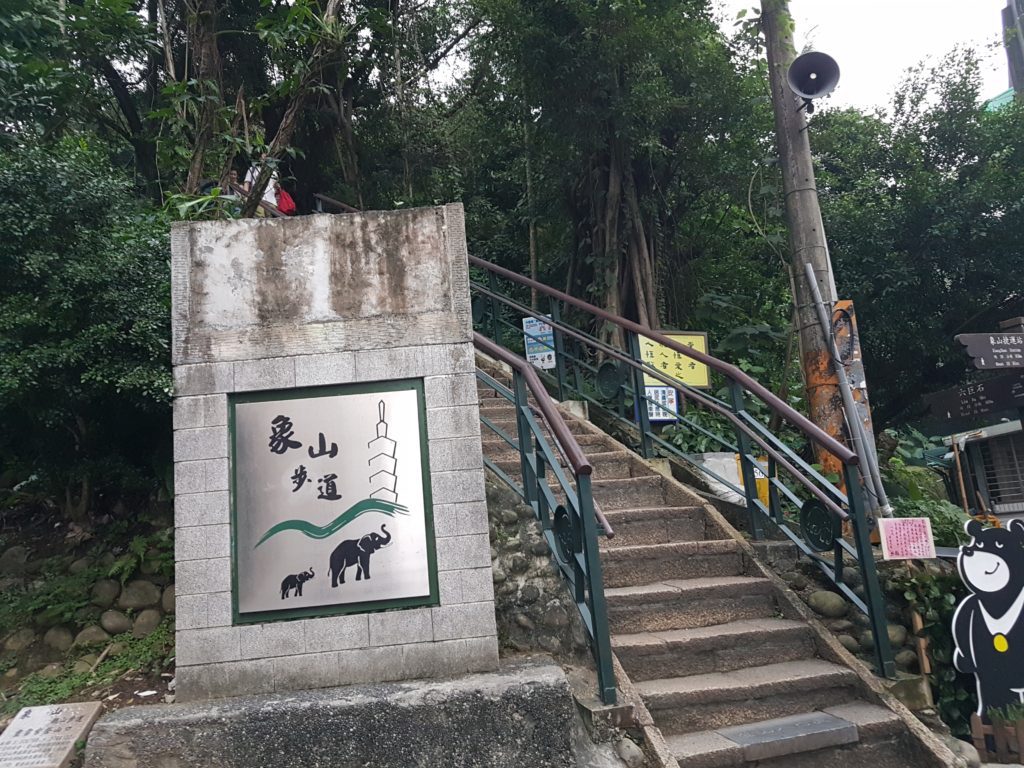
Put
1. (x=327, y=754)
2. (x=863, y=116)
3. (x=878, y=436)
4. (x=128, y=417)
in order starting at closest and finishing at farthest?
1. (x=327, y=754)
2. (x=128, y=417)
3. (x=863, y=116)
4. (x=878, y=436)

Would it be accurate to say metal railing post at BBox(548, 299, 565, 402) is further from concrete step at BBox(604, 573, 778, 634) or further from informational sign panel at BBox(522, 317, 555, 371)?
concrete step at BBox(604, 573, 778, 634)

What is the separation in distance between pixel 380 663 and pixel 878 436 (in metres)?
11.1

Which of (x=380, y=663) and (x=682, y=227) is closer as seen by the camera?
(x=380, y=663)


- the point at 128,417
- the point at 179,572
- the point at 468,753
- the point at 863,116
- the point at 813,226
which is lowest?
the point at 468,753

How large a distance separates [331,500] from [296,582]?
0.43 meters

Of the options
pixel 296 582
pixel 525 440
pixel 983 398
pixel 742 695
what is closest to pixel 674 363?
pixel 983 398

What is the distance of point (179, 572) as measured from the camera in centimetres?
352

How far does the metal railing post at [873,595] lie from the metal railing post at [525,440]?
1.75m

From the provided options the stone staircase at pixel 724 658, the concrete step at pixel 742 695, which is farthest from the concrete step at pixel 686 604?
the concrete step at pixel 742 695

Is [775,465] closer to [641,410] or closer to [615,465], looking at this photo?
[615,465]

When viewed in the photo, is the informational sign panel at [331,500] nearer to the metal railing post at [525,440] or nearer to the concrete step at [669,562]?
the metal railing post at [525,440]

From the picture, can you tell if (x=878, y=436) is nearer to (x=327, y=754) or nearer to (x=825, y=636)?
(x=825, y=636)

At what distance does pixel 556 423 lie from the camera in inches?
150

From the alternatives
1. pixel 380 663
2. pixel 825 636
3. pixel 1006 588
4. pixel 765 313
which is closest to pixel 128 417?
pixel 380 663
